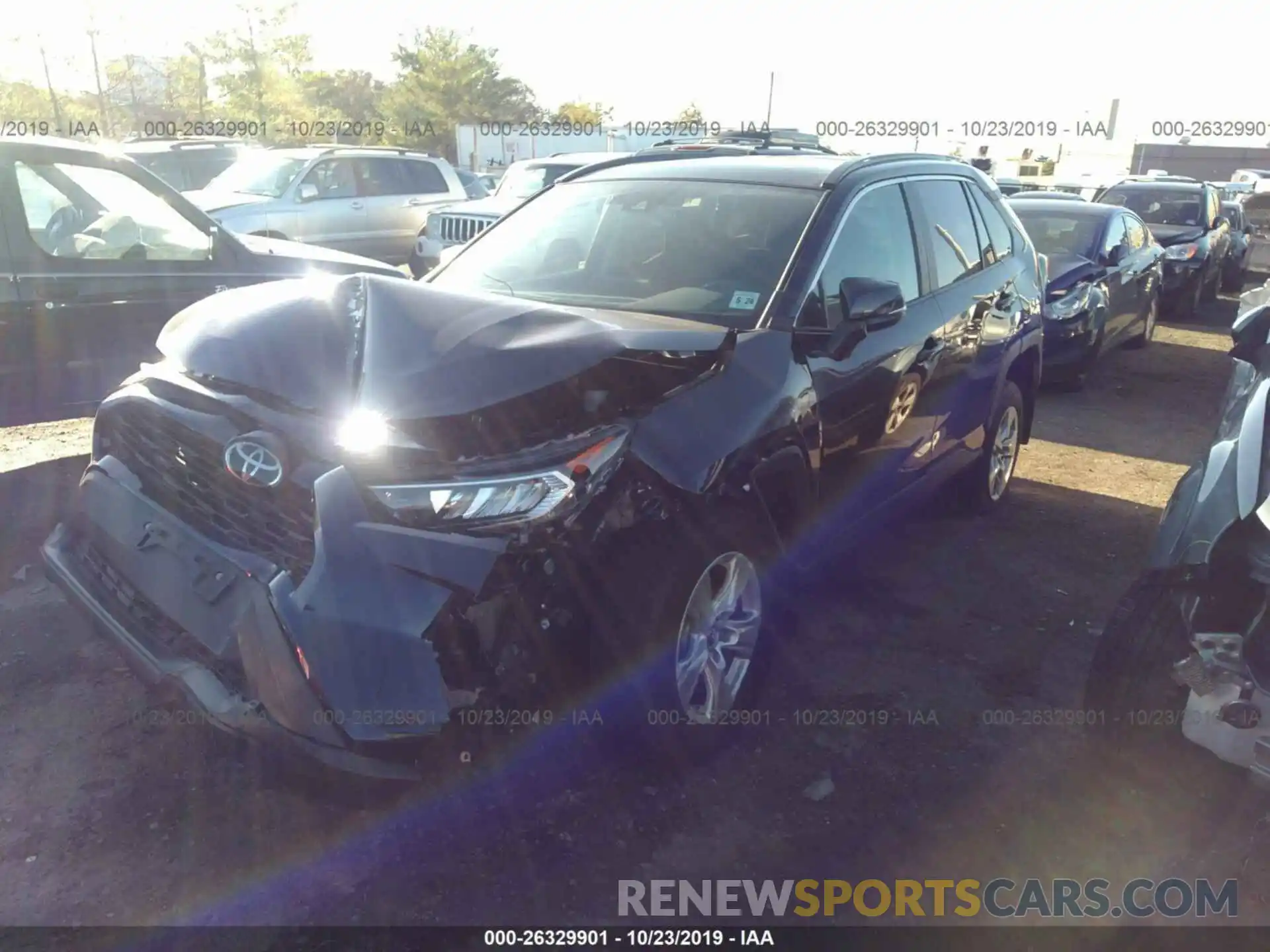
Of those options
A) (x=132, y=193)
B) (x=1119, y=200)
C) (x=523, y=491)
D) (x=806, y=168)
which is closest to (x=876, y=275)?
(x=806, y=168)

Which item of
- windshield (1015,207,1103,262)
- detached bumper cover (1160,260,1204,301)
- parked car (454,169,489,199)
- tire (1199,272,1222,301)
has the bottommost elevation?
tire (1199,272,1222,301)

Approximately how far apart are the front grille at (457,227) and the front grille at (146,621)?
27.8 ft

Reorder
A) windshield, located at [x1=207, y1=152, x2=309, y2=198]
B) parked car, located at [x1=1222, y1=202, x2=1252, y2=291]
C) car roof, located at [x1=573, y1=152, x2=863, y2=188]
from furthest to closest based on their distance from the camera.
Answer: parked car, located at [x1=1222, y1=202, x2=1252, y2=291], windshield, located at [x1=207, y1=152, x2=309, y2=198], car roof, located at [x1=573, y1=152, x2=863, y2=188]

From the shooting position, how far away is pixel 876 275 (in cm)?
391

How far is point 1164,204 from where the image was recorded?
14023mm

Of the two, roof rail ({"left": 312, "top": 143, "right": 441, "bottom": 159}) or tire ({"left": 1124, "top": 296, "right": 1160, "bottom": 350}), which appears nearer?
tire ({"left": 1124, "top": 296, "right": 1160, "bottom": 350})

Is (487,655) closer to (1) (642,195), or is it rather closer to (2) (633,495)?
(2) (633,495)

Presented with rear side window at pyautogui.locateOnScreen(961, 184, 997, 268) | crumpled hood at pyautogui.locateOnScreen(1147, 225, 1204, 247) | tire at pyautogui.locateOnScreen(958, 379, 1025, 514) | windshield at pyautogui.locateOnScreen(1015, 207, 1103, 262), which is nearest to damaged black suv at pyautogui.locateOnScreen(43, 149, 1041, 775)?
rear side window at pyautogui.locateOnScreen(961, 184, 997, 268)

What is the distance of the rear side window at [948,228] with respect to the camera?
4473 mm

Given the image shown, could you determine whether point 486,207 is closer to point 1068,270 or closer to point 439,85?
point 1068,270

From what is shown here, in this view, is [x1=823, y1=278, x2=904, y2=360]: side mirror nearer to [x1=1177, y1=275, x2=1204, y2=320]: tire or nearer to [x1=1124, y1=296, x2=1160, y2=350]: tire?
[x1=1124, y1=296, x2=1160, y2=350]: tire

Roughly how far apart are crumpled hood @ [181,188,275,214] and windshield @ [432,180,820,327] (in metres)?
8.37

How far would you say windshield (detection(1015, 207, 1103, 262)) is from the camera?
932cm

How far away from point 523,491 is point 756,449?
0.94 meters
